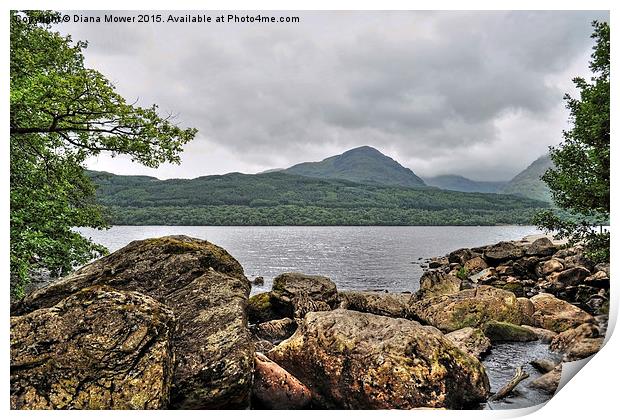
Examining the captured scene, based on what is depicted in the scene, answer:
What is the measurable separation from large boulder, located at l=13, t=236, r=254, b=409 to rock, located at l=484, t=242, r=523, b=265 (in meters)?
17.8

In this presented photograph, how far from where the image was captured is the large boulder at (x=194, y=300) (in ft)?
16.0

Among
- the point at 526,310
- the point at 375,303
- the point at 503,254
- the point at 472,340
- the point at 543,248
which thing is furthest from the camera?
the point at 503,254

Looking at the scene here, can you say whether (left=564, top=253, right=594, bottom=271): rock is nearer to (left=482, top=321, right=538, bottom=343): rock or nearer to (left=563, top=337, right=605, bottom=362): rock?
(left=482, top=321, right=538, bottom=343): rock

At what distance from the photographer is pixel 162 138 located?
6.47m

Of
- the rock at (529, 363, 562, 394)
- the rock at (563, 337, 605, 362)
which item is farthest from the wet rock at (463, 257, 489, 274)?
the rock at (529, 363, 562, 394)

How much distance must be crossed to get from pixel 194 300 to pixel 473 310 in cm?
681

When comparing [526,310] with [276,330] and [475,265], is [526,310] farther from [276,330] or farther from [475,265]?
[475,265]

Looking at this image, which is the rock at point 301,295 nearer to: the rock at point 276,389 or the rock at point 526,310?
the rock at point 526,310

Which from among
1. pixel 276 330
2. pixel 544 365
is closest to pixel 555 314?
pixel 544 365

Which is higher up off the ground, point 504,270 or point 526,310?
point 526,310


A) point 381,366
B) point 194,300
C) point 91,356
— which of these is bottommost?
point 381,366

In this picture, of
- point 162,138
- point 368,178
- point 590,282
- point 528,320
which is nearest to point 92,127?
point 162,138

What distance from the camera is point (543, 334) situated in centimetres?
864

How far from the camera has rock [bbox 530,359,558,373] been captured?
678 centimetres
